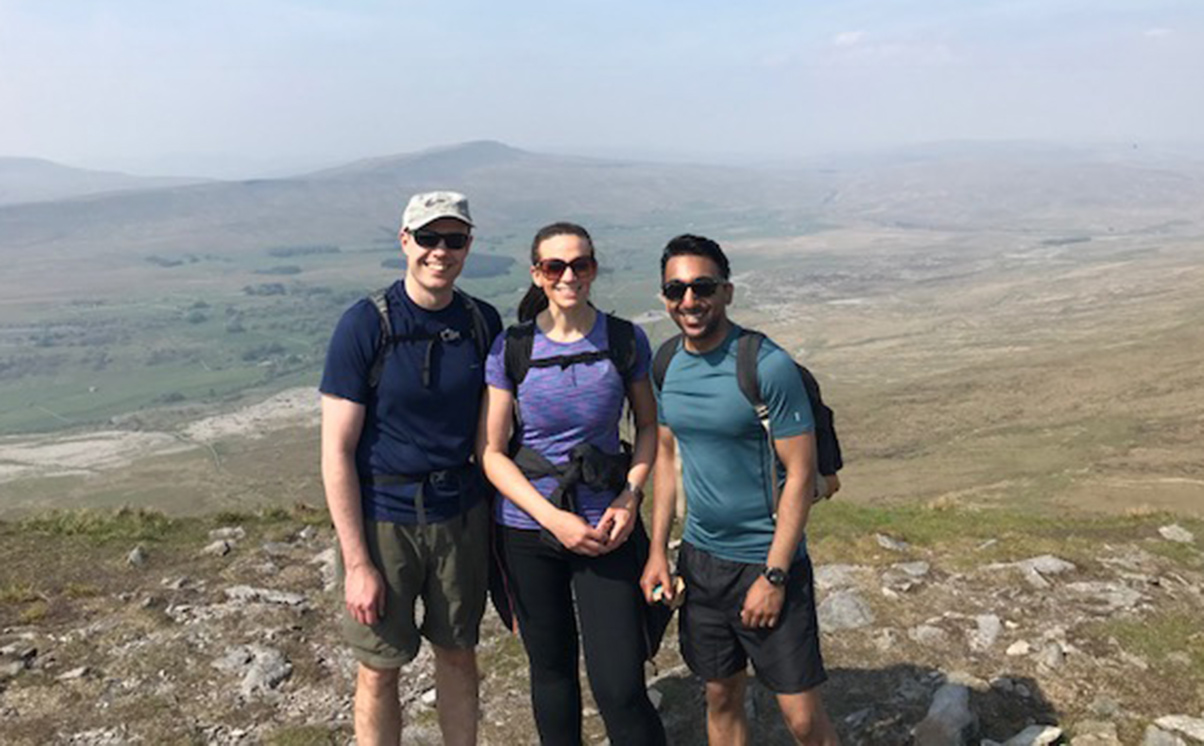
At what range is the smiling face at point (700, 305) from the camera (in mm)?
4648

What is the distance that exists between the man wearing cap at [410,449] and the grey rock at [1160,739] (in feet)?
17.3

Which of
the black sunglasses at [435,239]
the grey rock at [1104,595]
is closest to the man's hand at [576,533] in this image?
the black sunglasses at [435,239]

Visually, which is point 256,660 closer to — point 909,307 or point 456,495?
point 456,495

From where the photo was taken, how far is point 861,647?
26.5ft

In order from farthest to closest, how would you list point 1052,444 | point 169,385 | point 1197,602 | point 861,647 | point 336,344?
1. point 169,385
2. point 1052,444
3. point 1197,602
4. point 861,647
5. point 336,344

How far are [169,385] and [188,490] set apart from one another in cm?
8141

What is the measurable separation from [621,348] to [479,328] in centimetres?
95

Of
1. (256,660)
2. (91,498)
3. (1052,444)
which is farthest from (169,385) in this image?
(256,660)

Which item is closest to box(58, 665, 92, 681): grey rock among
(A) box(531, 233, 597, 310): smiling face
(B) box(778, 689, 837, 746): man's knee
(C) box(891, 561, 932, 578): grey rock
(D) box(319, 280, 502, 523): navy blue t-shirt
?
(D) box(319, 280, 502, 523): navy blue t-shirt

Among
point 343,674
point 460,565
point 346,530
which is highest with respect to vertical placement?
point 346,530

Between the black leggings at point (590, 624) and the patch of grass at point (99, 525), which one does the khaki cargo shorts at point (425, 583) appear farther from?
the patch of grass at point (99, 525)

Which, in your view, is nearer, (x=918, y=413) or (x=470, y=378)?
(x=470, y=378)

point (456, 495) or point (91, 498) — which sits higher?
point (456, 495)

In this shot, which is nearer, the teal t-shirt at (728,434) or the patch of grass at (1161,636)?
the teal t-shirt at (728,434)
